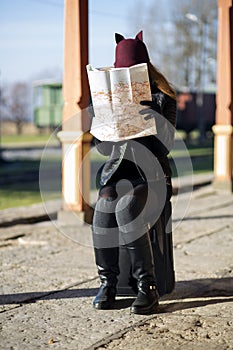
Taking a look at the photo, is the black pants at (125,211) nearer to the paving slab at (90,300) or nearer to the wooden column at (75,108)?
the paving slab at (90,300)

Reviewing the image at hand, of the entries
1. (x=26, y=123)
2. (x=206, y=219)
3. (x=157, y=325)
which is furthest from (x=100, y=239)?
(x=26, y=123)

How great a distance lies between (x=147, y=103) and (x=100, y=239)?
36.1 inches

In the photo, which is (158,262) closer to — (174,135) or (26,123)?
(174,135)

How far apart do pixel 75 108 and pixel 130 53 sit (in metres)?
3.70

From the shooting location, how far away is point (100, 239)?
4.39 m

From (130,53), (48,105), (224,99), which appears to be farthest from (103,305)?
(48,105)

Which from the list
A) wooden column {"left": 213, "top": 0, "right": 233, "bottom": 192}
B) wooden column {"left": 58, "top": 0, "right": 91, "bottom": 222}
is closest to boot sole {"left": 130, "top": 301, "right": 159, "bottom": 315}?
wooden column {"left": 58, "top": 0, "right": 91, "bottom": 222}

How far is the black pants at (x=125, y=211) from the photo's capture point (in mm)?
4242

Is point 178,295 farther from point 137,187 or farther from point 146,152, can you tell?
point 146,152

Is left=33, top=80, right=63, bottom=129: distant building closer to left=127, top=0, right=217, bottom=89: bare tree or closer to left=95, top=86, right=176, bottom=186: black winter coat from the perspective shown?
left=127, top=0, right=217, bottom=89: bare tree

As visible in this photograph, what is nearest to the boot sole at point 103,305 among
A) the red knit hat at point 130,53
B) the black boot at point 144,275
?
the black boot at point 144,275

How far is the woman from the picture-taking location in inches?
168

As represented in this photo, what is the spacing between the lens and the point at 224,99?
11117 millimetres

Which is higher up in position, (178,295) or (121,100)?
(121,100)
